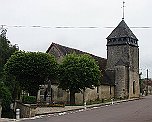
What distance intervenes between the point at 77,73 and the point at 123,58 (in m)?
24.0

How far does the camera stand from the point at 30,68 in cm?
4166

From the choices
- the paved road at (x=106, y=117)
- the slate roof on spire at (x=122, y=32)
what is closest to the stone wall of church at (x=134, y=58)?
the slate roof on spire at (x=122, y=32)

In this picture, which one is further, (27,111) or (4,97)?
(4,97)

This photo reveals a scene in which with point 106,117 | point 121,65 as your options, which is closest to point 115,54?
point 121,65

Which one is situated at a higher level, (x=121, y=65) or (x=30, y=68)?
(x=121, y=65)

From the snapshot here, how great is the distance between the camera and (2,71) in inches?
1687

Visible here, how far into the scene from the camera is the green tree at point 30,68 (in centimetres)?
4162

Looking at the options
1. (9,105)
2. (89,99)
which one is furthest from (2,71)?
(89,99)

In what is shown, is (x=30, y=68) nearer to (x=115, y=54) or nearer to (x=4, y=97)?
(x=4, y=97)

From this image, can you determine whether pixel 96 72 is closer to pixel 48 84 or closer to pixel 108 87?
pixel 48 84

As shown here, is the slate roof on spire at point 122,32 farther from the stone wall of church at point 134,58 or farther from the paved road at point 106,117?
the paved road at point 106,117

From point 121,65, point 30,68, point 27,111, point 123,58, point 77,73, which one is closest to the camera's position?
point 27,111

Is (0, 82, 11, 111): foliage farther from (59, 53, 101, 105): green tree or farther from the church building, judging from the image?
the church building

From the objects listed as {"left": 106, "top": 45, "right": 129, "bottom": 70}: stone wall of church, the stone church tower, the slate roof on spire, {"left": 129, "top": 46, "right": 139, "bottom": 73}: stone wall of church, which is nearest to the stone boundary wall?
the stone church tower
